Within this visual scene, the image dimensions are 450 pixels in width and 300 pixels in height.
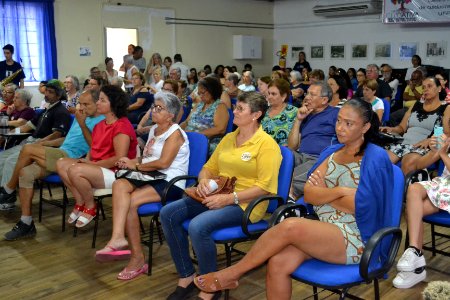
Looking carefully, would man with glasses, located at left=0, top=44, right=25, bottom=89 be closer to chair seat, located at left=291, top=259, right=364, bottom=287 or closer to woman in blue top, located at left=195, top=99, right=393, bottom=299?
woman in blue top, located at left=195, top=99, right=393, bottom=299

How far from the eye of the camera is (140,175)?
3.13 meters

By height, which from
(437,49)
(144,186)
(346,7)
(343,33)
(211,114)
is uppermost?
(346,7)

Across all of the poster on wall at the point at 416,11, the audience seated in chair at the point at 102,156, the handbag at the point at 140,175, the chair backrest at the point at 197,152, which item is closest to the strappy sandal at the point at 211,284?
the handbag at the point at 140,175

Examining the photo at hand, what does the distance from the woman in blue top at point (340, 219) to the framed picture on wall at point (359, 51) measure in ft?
32.8

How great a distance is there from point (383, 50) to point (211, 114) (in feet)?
26.2

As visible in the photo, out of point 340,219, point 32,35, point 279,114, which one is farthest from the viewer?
point 32,35

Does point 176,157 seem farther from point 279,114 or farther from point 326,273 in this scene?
point 326,273

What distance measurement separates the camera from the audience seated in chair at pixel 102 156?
3.52 metres

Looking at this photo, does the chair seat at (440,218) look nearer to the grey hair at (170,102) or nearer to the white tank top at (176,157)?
the white tank top at (176,157)

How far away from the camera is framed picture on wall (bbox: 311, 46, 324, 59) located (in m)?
12.6

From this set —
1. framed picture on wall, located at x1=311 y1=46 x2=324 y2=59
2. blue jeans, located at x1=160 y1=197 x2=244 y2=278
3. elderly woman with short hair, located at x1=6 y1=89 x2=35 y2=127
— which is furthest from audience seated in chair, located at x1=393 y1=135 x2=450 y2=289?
framed picture on wall, located at x1=311 y1=46 x2=324 y2=59

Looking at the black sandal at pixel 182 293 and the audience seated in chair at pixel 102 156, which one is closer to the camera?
the black sandal at pixel 182 293

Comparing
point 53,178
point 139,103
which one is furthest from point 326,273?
point 139,103

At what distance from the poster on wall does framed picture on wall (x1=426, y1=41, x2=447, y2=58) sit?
563 millimetres
